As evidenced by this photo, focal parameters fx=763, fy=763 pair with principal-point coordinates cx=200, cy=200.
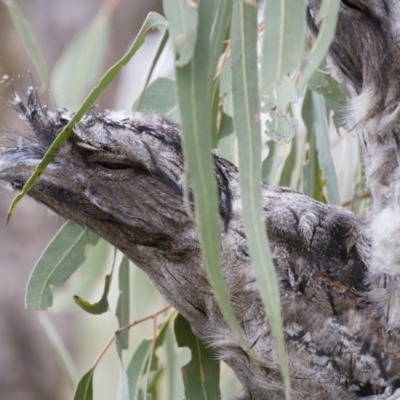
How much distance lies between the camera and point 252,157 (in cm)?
108

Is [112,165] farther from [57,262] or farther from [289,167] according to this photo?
[289,167]

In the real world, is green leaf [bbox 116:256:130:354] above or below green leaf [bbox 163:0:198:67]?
below

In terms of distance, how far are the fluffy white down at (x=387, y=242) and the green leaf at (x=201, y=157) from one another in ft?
1.68

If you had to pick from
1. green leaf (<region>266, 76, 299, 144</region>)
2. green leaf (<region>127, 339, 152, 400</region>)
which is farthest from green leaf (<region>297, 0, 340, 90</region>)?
green leaf (<region>127, 339, 152, 400</region>)

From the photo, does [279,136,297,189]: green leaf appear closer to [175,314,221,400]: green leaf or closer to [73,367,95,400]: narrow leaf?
[175,314,221,400]: green leaf

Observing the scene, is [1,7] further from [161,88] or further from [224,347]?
[224,347]

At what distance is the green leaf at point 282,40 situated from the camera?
1.06 m

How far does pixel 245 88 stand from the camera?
1.13 meters

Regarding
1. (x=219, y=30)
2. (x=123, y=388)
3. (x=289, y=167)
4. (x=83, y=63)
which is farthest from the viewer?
(x=83, y=63)

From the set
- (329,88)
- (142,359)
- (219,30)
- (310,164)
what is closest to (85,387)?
(142,359)

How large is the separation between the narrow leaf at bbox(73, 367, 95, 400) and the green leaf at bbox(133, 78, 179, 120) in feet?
2.18

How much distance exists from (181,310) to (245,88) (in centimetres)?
61

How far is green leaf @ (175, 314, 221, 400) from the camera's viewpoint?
5.83 ft

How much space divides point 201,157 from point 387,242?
0.58 metres
